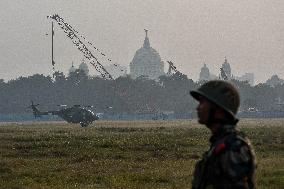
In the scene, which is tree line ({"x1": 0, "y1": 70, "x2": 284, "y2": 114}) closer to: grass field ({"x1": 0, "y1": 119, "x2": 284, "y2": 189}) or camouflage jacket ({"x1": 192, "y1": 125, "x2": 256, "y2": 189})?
grass field ({"x1": 0, "y1": 119, "x2": 284, "y2": 189})

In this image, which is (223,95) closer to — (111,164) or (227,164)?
(227,164)

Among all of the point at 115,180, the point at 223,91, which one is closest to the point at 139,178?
the point at 115,180

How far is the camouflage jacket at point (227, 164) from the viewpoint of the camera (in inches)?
175

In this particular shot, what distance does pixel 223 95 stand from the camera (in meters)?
4.64

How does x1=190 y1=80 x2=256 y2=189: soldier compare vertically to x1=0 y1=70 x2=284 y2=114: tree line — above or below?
below

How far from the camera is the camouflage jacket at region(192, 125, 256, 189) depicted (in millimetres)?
4438

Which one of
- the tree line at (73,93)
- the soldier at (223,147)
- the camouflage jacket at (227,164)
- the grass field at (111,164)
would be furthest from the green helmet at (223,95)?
the tree line at (73,93)

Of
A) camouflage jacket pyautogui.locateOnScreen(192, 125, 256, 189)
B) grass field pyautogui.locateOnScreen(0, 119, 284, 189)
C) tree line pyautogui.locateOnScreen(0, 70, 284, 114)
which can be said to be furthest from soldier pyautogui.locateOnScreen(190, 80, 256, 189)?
tree line pyautogui.locateOnScreen(0, 70, 284, 114)

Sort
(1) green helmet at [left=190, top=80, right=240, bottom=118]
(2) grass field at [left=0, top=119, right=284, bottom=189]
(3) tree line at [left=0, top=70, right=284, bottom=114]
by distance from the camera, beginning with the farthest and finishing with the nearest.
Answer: (3) tree line at [left=0, top=70, right=284, bottom=114] → (2) grass field at [left=0, top=119, right=284, bottom=189] → (1) green helmet at [left=190, top=80, right=240, bottom=118]

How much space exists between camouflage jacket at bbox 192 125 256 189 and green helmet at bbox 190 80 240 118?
19 cm

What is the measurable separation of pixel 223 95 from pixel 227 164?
0.61 meters

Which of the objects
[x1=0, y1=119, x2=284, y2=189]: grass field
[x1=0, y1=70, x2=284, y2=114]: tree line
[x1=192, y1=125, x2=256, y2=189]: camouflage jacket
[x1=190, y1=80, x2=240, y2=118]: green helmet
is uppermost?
[x1=0, y1=70, x2=284, y2=114]: tree line

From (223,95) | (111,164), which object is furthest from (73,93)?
(223,95)

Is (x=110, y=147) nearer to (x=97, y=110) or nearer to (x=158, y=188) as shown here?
(x=158, y=188)
